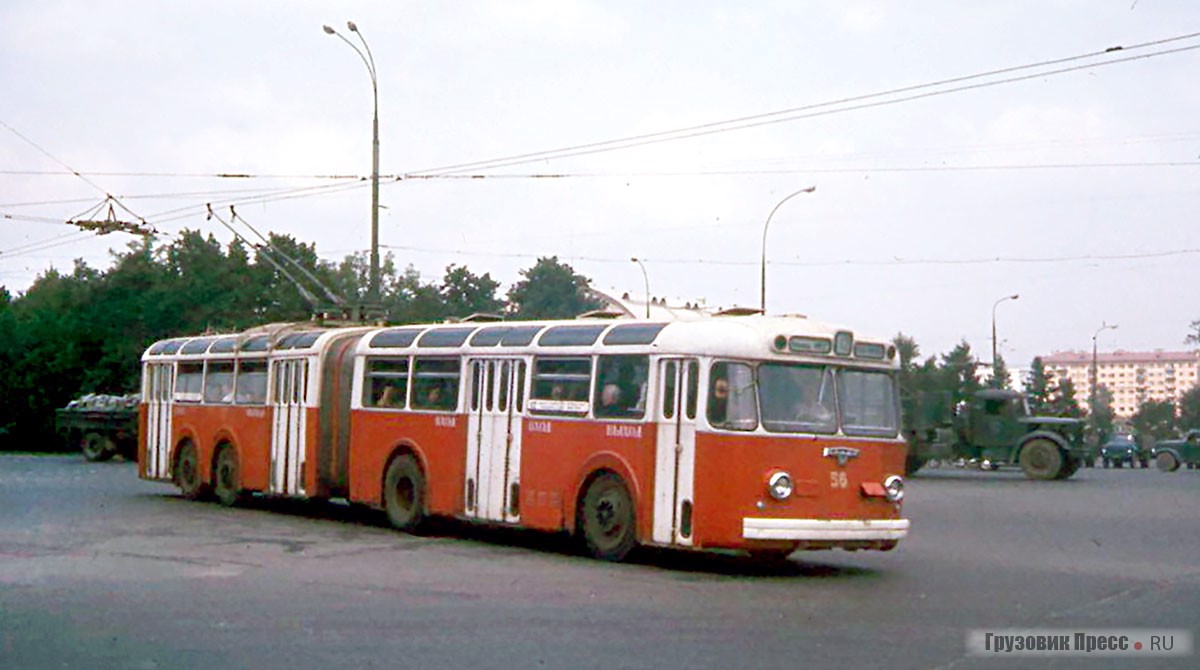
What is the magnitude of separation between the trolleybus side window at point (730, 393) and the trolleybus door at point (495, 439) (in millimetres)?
3199

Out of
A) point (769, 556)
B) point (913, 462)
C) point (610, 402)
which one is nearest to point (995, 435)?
point (913, 462)

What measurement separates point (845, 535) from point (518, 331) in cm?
499

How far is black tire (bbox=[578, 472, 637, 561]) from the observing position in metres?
15.1

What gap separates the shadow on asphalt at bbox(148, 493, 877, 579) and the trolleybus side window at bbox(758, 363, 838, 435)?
1.50 metres

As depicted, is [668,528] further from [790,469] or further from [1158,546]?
[1158,546]

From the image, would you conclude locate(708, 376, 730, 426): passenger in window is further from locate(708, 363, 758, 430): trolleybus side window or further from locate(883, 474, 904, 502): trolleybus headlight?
locate(883, 474, 904, 502): trolleybus headlight

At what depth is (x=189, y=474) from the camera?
24297mm

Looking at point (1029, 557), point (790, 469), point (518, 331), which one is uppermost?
point (518, 331)

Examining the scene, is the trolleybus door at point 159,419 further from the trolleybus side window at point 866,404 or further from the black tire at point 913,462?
the black tire at point 913,462

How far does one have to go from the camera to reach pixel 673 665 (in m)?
9.09

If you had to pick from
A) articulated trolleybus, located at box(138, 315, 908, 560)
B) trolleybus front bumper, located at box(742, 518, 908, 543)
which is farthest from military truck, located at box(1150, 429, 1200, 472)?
trolleybus front bumper, located at box(742, 518, 908, 543)

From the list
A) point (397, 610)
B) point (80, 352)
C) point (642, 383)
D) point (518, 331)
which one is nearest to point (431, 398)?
point (518, 331)

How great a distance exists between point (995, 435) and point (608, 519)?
87.7 feet

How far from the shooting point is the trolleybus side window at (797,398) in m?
14.4
